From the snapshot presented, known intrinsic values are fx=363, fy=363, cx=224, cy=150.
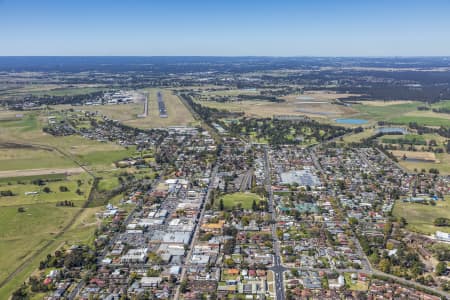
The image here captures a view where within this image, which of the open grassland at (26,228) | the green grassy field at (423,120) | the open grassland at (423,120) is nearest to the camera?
the open grassland at (26,228)

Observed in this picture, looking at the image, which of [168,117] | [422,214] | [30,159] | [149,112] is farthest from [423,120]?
[30,159]

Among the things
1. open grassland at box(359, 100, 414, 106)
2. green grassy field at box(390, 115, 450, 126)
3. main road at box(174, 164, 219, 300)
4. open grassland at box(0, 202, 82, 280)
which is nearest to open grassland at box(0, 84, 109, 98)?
open grassland at box(359, 100, 414, 106)

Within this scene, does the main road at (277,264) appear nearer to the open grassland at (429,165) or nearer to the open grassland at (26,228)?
the open grassland at (26,228)

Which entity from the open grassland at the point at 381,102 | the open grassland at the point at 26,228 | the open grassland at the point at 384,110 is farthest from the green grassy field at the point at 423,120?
the open grassland at the point at 26,228

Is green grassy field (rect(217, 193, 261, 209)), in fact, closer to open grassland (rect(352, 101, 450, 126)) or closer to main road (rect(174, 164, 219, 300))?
main road (rect(174, 164, 219, 300))

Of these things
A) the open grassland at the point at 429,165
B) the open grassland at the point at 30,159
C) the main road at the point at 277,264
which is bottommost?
the main road at the point at 277,264

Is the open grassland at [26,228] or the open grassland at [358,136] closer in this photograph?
the open grassland at [26,228]

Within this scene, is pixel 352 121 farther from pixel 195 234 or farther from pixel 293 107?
pixel 195 234

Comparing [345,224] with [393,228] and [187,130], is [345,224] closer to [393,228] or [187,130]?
[393,228]
